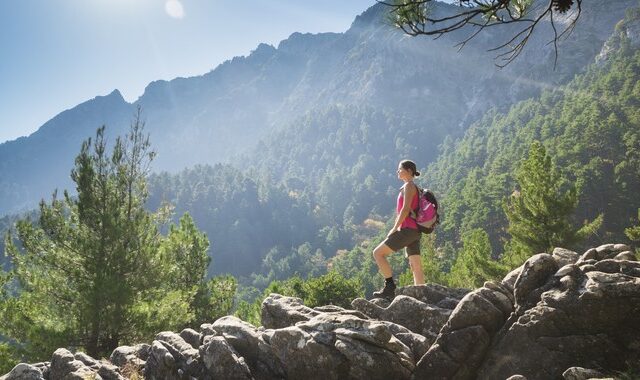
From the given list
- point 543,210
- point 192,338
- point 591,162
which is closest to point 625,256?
point 192,338

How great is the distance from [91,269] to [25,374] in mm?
6107

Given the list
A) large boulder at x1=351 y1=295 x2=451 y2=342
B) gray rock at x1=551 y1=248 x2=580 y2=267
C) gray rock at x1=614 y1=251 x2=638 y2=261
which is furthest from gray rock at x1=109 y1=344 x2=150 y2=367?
gray rock at x1=614 y1=251 x2=638 y2=261

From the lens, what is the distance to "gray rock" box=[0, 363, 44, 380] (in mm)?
7406

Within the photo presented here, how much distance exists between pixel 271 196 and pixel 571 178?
145 meters

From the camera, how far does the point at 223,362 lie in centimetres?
692

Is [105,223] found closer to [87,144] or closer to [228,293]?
[87,144]

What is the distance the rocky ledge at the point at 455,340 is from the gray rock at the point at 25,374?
3 centimetres

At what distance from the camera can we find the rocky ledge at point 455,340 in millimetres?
5523

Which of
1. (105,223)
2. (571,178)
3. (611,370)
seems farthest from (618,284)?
(571,178)

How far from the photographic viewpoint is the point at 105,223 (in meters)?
13.6

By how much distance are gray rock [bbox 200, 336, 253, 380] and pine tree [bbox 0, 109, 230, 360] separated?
7.24 m

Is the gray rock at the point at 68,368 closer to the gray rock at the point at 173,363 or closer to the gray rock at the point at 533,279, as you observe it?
the gray rock at the point at 173,363

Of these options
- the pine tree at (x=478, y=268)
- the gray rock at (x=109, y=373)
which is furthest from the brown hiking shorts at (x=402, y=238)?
the pine tree at (x=478, y=268)

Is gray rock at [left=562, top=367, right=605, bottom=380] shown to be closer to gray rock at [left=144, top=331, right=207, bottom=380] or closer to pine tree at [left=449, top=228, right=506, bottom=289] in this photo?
gray rock at [left=144, top=331, right=207, bottom=380]
